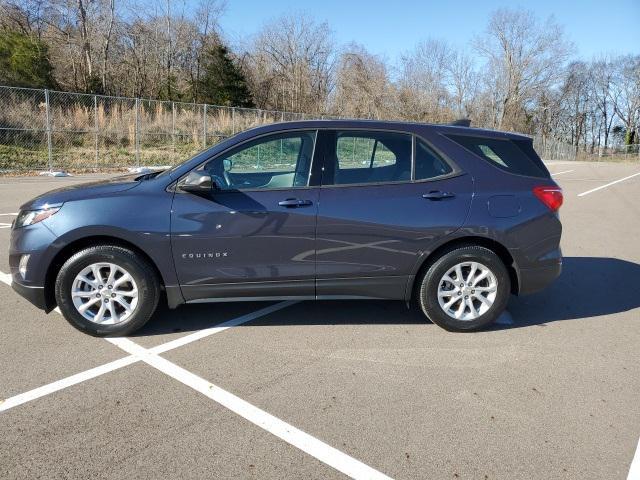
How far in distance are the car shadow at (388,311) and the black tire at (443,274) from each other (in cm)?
23

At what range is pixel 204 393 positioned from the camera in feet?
10.6

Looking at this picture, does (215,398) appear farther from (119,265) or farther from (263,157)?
(263,157)

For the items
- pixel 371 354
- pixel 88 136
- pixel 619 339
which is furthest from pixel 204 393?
pixel 88 136

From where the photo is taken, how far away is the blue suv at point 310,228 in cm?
387

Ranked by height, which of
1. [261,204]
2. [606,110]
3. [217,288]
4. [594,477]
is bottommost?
[594,477]

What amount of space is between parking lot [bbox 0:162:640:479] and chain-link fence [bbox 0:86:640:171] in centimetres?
1525

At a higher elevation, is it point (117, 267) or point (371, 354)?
point (117, 267)

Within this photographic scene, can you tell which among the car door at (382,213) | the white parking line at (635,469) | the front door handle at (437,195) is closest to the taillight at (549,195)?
the car door at (382,213)

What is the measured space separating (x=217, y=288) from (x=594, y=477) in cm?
275

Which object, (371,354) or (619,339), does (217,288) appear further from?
(619,339)

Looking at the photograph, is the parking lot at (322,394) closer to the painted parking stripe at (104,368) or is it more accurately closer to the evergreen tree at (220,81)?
the painted parking stripe at (104,368)

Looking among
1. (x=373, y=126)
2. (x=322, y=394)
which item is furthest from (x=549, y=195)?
(x=322, y=394)

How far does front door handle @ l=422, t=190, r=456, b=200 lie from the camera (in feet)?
13.4

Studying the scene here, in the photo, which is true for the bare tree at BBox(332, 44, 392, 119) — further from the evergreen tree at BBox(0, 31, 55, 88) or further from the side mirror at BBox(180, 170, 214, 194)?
the side mirror at BBox(180, 170, 214, 194)
